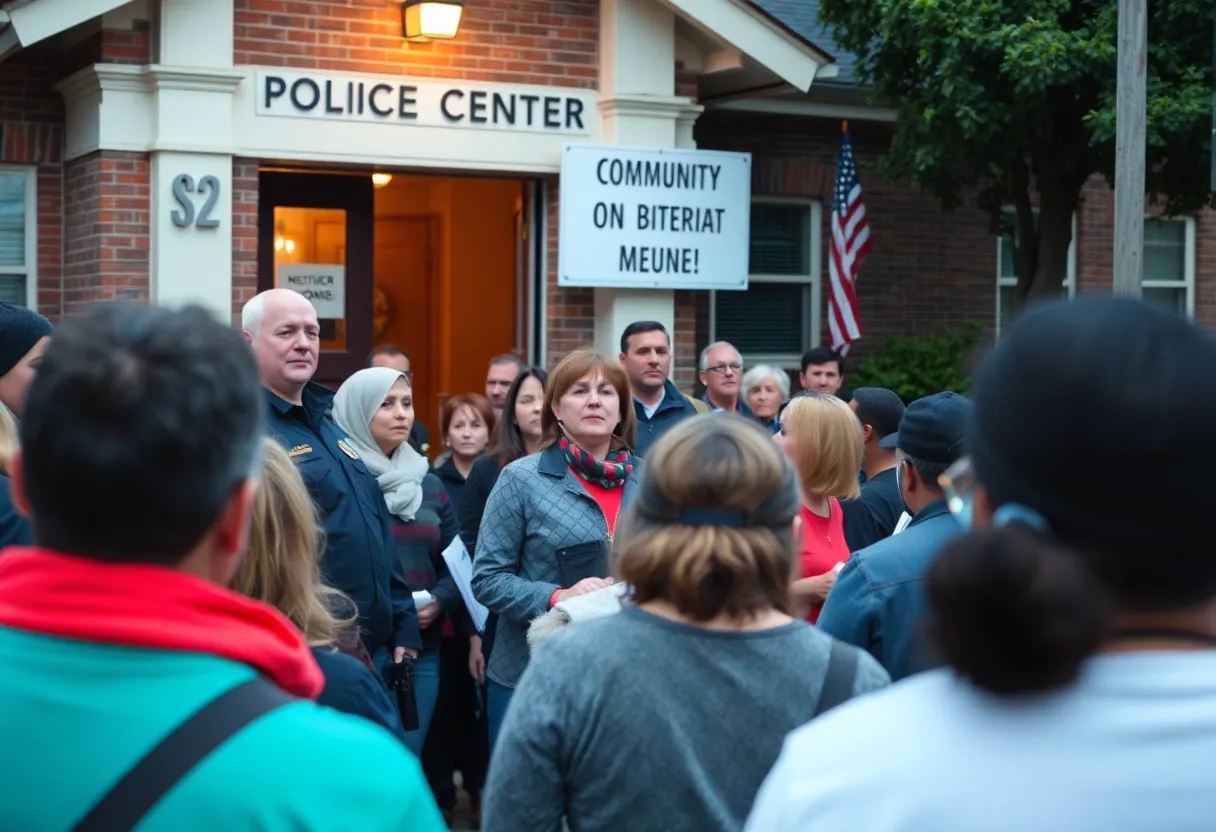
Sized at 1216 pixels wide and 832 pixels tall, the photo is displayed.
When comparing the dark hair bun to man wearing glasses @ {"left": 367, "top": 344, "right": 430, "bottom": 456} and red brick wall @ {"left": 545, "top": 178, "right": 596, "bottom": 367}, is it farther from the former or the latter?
red brick wall @ {"left": 545, "top": 178, "right": 596, "bottom": 367}

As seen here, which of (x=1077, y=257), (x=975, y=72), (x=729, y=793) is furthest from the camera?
(x=1077, y=257)

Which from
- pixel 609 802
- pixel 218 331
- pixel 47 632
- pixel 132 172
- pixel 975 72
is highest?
pixel 975 72

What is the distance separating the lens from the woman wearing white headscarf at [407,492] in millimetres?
5941

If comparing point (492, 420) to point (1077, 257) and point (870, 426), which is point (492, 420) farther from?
point (1077, 257)

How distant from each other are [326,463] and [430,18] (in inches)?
215

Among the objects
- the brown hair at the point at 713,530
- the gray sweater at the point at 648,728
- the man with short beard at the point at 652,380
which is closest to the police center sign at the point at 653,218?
the man with short beard at the point at 652,380

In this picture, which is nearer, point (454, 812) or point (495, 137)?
point (454, 812)

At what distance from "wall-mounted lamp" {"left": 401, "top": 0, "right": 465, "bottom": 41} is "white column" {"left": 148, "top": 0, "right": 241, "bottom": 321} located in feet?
3.70

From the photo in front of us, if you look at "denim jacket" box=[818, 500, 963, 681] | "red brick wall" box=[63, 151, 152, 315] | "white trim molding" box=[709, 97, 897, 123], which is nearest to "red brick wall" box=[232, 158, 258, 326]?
"red brick wall" box=[63, 151, 152, 315]

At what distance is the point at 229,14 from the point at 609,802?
7753 millimetres

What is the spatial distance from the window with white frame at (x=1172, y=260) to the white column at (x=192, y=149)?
9.21 metres

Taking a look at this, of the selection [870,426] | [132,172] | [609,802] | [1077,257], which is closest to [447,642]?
[870,426]

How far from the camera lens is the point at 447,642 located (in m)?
7.23

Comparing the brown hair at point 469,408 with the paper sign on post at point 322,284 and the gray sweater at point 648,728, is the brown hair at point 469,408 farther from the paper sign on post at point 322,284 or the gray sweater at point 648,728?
the gray sweater at point 648,728
